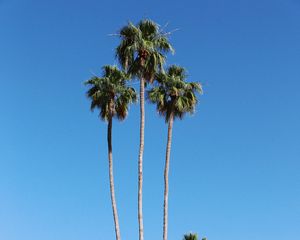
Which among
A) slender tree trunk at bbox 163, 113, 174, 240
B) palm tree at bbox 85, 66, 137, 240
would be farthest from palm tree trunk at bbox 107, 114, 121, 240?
slender tree trunk at bbox 163, 113, 174, 240

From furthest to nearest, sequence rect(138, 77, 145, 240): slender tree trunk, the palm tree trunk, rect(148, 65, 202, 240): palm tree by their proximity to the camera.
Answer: rect(148, 65, 202, 240): palm tree, the palm tree trunk, rect(138, 77, 145, 240): slender tree trunk

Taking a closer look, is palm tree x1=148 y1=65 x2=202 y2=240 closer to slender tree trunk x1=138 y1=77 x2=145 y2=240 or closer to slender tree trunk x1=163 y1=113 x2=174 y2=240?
slender tree trunk x1=163 y1=113 x2=174 y2=240

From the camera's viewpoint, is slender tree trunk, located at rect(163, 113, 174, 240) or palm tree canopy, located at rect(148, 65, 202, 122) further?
palm tree canopy, located at rect(148, 65, 202, 122)

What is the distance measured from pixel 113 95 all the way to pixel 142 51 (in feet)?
17.9

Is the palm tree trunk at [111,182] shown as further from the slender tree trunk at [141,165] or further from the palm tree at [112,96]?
the slender tree trunk at [141,165]

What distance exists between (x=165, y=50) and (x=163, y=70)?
126cm

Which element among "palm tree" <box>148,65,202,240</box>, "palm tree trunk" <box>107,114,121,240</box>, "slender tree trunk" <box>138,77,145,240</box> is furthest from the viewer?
"palm tree" <box>148,65,202,240</box>

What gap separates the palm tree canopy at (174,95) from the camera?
43.9 metres

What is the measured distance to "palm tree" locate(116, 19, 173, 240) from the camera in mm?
39688

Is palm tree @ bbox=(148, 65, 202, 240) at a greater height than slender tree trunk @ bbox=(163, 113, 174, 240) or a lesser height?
greater

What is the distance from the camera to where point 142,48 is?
3969 cm

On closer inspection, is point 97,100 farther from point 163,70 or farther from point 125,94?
point 163,70

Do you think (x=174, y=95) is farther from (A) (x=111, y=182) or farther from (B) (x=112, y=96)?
(A) (x=111, y=182)

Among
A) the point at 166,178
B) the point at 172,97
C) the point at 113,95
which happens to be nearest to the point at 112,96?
the point at 113,95
